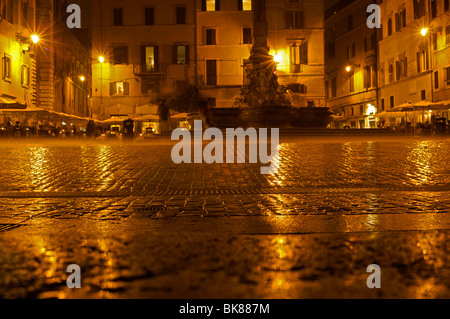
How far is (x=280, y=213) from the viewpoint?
6.19 metres

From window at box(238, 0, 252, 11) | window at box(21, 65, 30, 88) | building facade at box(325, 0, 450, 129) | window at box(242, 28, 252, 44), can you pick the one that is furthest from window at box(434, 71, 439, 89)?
window at box(21, 65, 30, 88)

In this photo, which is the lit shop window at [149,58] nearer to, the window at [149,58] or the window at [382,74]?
the window at [149,58]

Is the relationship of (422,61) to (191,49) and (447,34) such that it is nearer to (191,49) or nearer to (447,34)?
(447,34)

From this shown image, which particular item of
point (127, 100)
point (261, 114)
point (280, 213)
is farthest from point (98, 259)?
point (127, 100)

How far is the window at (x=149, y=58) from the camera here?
54.0m

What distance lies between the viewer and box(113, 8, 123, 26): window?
5478cm

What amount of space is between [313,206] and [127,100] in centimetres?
4963

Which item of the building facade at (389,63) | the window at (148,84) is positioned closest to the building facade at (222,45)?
the window at (148,84)

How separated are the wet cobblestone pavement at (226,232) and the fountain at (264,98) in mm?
17550

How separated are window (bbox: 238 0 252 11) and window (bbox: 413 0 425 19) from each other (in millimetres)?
14554

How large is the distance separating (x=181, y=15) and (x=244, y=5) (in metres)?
6.08

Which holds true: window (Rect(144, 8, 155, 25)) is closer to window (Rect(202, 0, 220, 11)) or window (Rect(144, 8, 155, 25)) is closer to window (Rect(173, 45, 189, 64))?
window (Rect(173, 45, 189, 64))

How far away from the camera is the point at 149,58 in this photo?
5419 cm

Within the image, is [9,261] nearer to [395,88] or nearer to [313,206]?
[313,206]
